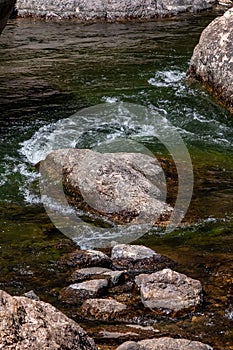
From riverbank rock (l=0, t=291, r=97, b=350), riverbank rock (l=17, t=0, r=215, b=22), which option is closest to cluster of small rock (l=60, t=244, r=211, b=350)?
riverbank rock (l=0, t=291, r=97, b=350)

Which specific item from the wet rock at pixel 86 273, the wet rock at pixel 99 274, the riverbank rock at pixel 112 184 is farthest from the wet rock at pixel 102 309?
the riverbank rock at pixel 112 184

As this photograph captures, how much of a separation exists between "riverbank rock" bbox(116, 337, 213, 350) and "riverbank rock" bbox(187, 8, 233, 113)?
279 inches

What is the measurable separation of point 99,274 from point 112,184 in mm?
1943

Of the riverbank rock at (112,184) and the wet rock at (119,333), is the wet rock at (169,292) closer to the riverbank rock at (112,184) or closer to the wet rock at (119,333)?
the wet rock at (119,333)

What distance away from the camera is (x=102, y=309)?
5.64 meters

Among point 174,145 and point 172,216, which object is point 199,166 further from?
point 172,216

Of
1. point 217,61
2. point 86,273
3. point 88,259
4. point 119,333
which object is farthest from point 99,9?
point 119,333

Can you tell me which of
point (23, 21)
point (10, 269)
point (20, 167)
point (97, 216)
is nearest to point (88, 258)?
point (10, 269)

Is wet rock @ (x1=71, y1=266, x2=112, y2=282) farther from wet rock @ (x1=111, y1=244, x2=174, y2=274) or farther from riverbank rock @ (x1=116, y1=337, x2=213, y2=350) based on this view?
riverbank rock @ (x1=116, y1=337, x2=213, y2=350)

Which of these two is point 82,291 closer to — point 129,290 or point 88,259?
point 129,290

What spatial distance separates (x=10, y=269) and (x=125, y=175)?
2.17m

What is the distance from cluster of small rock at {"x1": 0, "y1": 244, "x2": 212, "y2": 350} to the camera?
3.85 m

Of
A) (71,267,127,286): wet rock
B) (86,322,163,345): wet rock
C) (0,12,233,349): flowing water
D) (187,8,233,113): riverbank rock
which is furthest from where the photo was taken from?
(187,8,233,113): riverbank rock

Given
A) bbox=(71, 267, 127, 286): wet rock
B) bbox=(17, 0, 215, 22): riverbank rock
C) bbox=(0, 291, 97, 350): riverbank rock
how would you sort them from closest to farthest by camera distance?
1. bbox=(0, 291, 97, 350): riverbank rock
2. bbox=(71, 267, 127, 286): wet rock
3. bbox=(17, 0, 215, 22): riverbank rock
